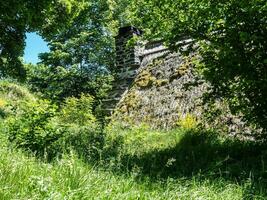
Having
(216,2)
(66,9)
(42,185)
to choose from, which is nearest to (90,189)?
(42,185)

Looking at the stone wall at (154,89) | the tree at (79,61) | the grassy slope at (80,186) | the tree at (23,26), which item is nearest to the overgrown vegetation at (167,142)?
the grassy slope at (80,186)

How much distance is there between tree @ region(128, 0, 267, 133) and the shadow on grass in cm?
66

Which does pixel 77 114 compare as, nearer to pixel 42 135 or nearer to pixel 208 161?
pixel 42 135

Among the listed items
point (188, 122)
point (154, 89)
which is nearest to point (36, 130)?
point (188, 122)

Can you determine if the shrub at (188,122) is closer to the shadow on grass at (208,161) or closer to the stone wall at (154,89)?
the stone wall at (154,89)

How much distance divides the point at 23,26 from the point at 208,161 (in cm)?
1014

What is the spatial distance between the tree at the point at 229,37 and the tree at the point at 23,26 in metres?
7.00

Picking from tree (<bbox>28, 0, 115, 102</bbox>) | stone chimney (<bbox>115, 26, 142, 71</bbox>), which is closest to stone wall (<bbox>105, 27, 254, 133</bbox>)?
stone chimney (<bbox>115, 26, 142, 71</bbox>)

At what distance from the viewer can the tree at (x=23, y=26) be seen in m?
14.8

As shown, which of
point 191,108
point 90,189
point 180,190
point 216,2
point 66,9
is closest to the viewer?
point 90,189

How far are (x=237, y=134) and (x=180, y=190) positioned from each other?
4.37 meters

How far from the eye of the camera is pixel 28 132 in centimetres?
784

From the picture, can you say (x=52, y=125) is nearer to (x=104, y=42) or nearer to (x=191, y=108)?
(x=191, y=108)

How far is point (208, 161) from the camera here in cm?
771
